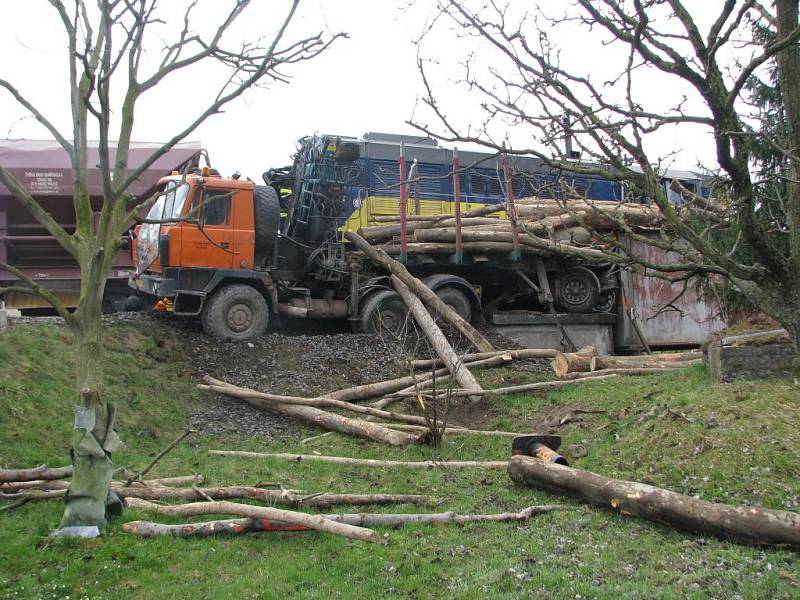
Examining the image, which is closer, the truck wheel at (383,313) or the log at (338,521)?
the log at (338,521)

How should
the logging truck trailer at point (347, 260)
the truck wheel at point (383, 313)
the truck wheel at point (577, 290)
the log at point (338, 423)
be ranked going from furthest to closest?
the truck wheel at point (577, 290), the truck wheel at point (383, 313), the logging truck trailer at point (347, 260), the log at point (338, 423)

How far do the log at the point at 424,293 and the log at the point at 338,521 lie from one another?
7.04m

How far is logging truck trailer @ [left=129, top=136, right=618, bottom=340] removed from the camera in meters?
13.4

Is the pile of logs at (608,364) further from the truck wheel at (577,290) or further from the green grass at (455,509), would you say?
the truck wheel at (577,290)

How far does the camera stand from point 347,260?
14938mm

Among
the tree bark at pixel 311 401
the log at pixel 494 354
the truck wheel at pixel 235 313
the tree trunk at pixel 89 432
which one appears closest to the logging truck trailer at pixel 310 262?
the truck wheel at pixel 235 313

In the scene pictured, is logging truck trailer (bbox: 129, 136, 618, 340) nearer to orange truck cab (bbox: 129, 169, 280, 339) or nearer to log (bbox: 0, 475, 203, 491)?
orange truck cab (bbox: 129, 169, 280, 339)

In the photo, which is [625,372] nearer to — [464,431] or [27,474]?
[464,431]

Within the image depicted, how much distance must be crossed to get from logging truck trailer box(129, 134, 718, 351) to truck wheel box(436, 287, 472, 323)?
2 centimetres

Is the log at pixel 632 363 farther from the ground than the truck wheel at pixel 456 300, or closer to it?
closer to it

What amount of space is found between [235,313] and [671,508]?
361 inches

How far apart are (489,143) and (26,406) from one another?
256 inches

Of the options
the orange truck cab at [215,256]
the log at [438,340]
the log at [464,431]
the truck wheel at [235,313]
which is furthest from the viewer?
the truck wheel at [235,313]

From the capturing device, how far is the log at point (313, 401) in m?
10.6
